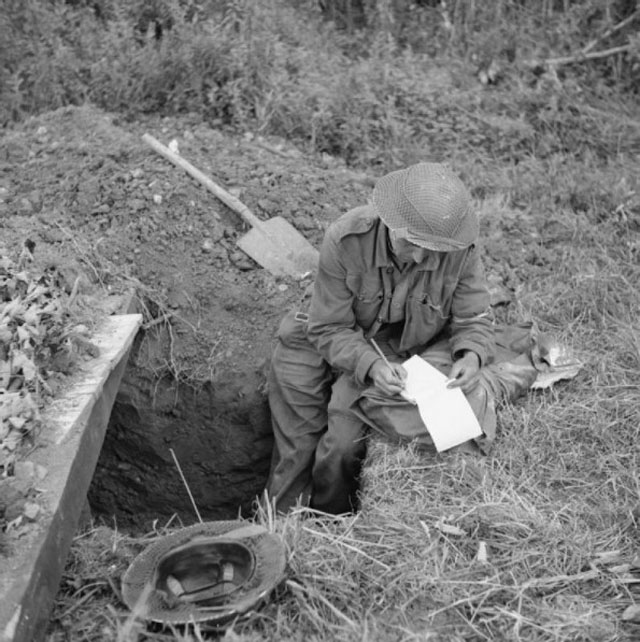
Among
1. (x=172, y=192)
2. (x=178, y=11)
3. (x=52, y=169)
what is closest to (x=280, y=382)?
(x=172, y=192)

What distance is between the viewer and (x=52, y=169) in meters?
5.55

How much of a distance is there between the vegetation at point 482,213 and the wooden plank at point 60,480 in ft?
0.72

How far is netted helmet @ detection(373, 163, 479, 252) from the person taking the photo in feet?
11.3

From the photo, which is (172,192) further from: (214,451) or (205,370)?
(214,451)

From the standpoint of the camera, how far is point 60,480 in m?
3.25

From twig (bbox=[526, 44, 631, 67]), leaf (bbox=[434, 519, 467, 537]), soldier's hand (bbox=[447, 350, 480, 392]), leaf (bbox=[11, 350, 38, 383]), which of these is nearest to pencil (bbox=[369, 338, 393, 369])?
soldier's hand (bbox=[447, 350, 480, 392])

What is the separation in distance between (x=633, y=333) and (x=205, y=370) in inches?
89.2

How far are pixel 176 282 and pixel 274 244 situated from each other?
618 millimetres

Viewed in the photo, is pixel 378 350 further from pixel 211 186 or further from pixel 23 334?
pixel 211 186

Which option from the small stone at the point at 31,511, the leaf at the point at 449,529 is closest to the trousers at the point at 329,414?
the leaf at the point at 449,529

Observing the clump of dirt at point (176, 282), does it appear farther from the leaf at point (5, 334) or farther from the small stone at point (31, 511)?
the small stone at point (31, 511)

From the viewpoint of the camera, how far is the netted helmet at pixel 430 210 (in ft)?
11.3

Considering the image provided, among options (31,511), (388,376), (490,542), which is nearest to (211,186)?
(388,376)

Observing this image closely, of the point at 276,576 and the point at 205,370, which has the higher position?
the point at 276,576
